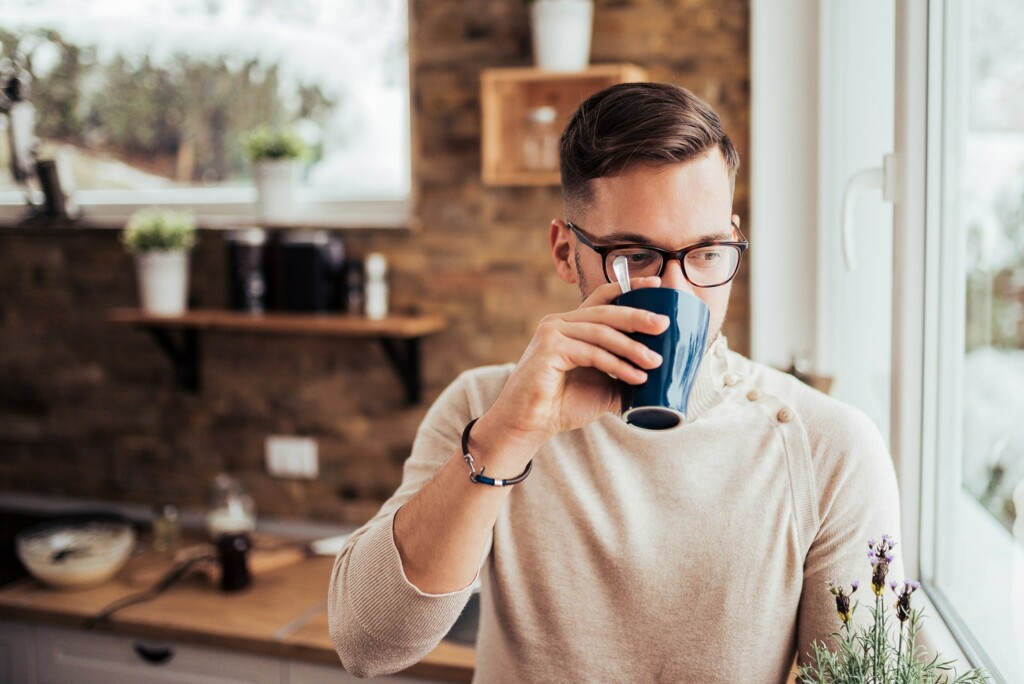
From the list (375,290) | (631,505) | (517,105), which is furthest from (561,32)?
(631,505)

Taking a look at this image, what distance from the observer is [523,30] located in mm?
2375

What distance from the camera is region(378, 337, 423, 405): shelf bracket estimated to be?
250 cm

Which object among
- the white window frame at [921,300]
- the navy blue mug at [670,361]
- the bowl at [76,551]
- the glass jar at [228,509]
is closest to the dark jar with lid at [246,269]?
the glass jar at [228,509]

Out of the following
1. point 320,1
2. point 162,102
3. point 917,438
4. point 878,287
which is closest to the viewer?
point 917,438

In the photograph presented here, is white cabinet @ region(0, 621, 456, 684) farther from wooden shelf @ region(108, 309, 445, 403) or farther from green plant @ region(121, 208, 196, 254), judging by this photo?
green plant @ region(121, 208, 196, 254)

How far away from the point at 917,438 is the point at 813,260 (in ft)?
2.81

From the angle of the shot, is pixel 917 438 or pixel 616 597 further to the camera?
pixel 917 438

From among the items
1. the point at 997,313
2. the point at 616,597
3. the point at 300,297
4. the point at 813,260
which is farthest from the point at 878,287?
the point at 300,297

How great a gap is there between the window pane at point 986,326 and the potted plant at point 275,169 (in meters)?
1.75

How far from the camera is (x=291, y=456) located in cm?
272

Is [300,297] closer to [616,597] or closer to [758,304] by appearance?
[758,304]

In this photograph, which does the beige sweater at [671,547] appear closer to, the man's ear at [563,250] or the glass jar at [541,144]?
the man's ear at [563,250]

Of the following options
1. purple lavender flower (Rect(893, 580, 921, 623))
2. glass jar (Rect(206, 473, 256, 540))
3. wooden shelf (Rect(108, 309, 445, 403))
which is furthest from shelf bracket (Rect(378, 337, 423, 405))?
purple lavender flower (Rect(893, 580, 921, 623))

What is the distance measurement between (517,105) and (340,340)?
0.86 m
